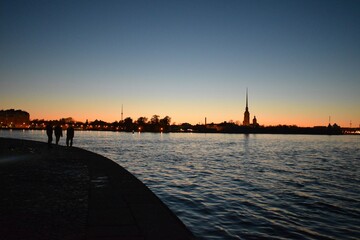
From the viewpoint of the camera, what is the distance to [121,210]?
7.20 m

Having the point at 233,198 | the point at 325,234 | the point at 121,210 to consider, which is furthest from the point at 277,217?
the point at 121,210

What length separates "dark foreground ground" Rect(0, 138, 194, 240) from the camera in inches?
225

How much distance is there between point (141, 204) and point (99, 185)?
302 cm

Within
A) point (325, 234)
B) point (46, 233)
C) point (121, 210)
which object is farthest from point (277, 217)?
point (46, 233)

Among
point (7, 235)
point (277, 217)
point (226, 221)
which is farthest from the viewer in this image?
point (277, 217)

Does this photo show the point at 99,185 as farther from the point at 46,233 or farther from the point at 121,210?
the point at 46,233

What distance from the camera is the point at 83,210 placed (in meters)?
7.29

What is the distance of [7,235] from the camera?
552 cm

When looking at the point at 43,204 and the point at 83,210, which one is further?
the point at 43,204

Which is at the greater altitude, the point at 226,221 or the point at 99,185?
the point at 99,185

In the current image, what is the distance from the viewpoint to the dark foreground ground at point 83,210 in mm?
5711

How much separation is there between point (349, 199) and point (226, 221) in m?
7.50

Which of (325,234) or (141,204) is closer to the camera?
(141,204)

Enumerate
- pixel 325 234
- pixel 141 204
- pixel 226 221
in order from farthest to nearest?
1. pixel 226 221
2. pixel 325 234
3. pixel 141 204
